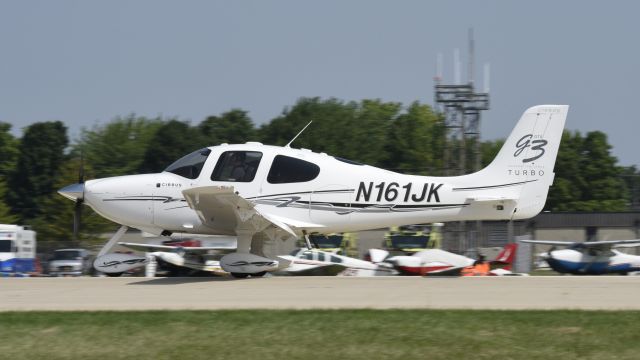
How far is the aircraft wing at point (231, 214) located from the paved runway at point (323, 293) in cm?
89

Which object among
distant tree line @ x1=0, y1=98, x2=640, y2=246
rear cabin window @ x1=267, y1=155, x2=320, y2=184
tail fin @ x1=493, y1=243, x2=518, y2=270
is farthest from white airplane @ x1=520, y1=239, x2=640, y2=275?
distant tree line @ x1=0, y1=98, x2=640, y2=246

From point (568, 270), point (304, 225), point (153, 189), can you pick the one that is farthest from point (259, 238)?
point (568, 270)

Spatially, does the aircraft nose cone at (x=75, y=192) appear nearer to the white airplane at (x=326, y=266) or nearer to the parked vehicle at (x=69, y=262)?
the white airplane at (x=326, y=266)

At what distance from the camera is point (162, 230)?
15.4 m

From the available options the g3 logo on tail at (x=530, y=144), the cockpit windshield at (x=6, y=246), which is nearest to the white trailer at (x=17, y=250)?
the cockpit windshield at (x=6, y=246)

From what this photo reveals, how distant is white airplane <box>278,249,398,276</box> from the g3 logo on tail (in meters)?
3.93

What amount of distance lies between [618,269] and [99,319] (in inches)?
678

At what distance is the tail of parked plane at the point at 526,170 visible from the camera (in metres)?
14.8

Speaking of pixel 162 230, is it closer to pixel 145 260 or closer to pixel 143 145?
pixel 145 260

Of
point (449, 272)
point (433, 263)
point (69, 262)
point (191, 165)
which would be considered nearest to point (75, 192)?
point (191, 165)

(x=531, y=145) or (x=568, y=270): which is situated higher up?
(x=531, y=145)

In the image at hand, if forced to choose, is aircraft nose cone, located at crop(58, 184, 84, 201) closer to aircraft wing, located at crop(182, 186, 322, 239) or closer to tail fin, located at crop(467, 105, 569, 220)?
aircraft wing, located at crop(182, 186, 322, 239)

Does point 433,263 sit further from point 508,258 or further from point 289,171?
point 508,258

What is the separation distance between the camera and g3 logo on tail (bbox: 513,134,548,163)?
14812 mm
